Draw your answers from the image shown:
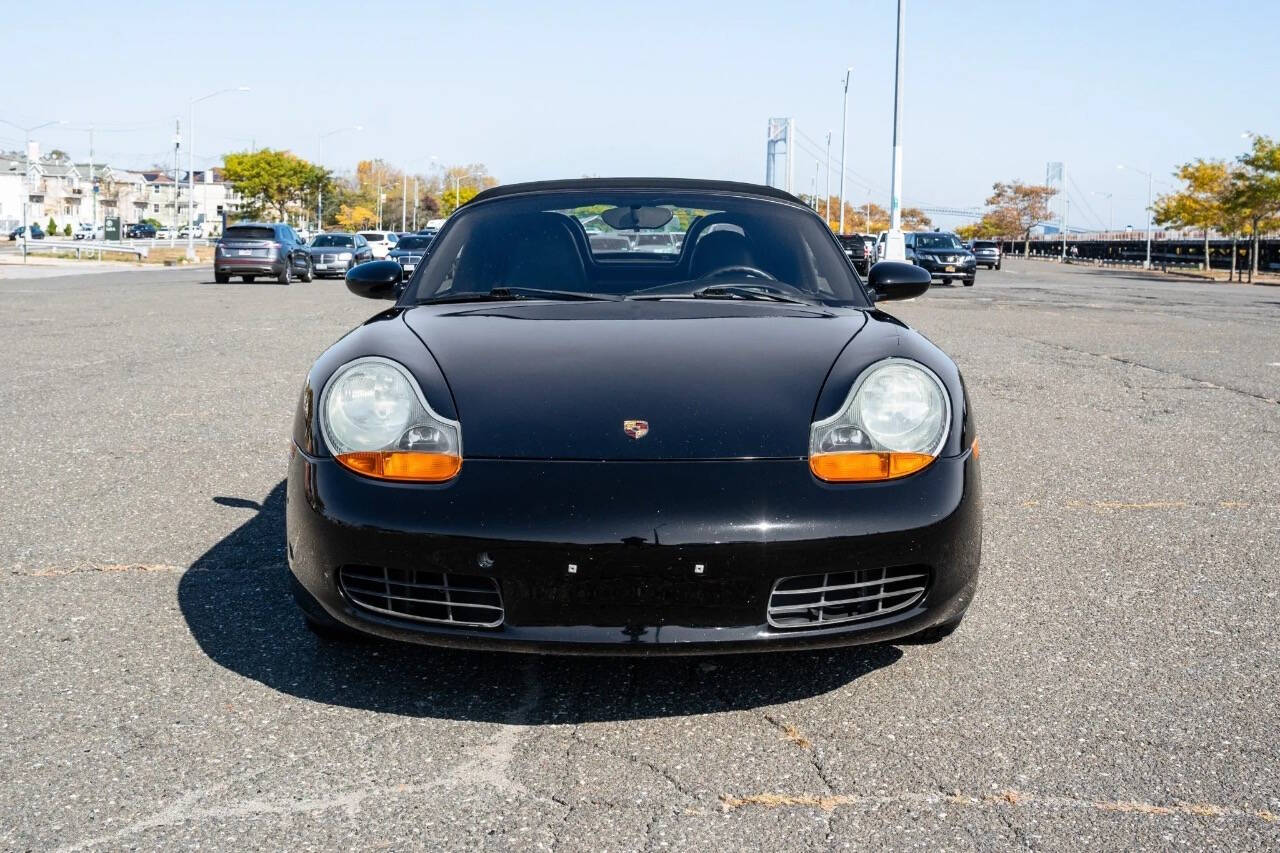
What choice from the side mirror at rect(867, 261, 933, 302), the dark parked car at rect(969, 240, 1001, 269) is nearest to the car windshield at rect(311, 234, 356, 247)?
the dark parked car at rect(969, 240, 1001, 269)

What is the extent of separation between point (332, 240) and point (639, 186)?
3661cm

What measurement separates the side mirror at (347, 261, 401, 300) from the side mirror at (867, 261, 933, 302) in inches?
67.6

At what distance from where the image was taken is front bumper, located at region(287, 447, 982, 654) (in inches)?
112

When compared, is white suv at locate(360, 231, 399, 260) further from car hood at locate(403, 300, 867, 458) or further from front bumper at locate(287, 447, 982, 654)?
front bumper at locate(287, 447, 982, 654)

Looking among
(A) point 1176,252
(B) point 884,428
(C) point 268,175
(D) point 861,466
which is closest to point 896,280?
(B) point 884,428

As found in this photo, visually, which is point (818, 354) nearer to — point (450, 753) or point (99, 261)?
point (450, 753)

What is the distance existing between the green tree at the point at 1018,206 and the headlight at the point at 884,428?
450 feet

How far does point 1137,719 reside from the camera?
3090 millimetres

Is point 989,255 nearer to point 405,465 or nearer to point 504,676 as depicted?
point 504,676

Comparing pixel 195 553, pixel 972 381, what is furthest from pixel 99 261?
pixel 195 553

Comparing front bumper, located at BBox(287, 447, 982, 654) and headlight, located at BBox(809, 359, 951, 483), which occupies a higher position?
headlight, located at BBox(809, 359, 951, 483)

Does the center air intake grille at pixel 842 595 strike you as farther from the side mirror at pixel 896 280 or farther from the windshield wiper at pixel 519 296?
the side mirror at pixel 896 280

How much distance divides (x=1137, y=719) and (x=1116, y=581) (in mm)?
1408

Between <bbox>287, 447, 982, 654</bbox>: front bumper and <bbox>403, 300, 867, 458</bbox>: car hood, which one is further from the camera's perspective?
<bbox>403, 300, 867, 458</bbox>: car hood
